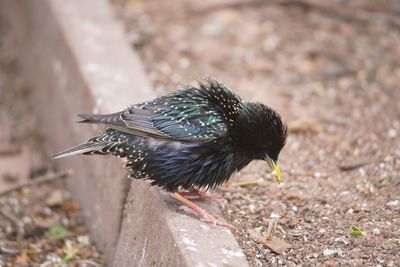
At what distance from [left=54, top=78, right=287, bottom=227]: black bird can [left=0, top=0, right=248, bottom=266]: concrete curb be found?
0.21m

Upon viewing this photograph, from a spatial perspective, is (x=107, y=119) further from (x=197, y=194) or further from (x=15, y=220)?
(x=15, y=220)

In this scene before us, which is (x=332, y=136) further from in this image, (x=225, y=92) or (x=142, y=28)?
(x=142, y=28)

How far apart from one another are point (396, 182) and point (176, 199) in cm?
140

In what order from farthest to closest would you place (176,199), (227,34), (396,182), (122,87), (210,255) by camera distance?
1. (227,34)
2. (122,87)
3. (396,182)
4. (176,199)
5. (210,255)

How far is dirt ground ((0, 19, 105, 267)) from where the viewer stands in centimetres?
498

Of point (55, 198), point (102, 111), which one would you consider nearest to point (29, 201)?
point (55, 198)

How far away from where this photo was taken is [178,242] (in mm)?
3725

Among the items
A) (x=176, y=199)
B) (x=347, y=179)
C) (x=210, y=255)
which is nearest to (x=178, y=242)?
(x=210, y=255)

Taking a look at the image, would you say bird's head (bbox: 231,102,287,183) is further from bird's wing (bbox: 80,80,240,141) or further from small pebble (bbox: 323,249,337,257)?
small pebble (bbox: 323,249,337,257)

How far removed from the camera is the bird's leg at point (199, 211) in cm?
400

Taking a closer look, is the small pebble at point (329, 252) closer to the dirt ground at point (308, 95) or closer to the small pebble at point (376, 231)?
the dirt ground at point (308, 95)

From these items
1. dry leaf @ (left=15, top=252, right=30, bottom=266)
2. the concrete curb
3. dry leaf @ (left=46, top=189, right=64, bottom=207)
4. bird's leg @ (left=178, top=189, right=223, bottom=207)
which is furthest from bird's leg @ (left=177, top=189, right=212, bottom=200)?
dry leaf @ (left=46, top=189, right=64, bottom=207)

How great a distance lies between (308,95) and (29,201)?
2.37 meters

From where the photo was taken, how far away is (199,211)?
13.4ft
